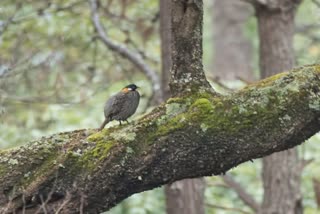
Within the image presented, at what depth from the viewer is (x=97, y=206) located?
3.71 m

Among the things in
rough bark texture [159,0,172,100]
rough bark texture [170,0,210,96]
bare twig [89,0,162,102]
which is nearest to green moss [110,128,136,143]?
rough bark texture [170,0,210,96]

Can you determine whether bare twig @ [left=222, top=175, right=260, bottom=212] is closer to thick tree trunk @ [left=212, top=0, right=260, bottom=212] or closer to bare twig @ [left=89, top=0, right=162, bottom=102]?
bare twig @ [left=89, top=0, right=162, bottom=102]

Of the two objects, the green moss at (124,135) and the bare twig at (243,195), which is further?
the bare twig at (243,195)

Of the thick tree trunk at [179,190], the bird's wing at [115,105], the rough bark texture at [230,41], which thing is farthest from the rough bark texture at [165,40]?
the rough bark texture at [230,41]

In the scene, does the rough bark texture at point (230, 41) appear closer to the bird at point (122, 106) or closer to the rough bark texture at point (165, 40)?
the rough bark texture at point (165, 40)

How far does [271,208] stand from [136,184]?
343cm

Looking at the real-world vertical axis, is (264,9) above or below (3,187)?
above

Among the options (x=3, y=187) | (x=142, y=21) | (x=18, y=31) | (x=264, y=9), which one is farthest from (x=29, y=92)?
(x=3, y=187)

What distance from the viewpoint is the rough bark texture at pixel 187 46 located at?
3.88 meters

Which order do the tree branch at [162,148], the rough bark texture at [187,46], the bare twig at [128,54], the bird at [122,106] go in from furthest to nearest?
the bare twig at [128,54] < the bird at [122,106] < the rough bark texture at [187,46] < the tree branch at [162,148]

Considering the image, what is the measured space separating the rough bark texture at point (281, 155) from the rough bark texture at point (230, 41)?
9580 mm

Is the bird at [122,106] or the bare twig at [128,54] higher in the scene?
the bare twig at [128,54]

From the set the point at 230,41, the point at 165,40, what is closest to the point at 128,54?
the point at 165,40

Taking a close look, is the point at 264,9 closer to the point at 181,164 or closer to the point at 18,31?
the point at 18,31
